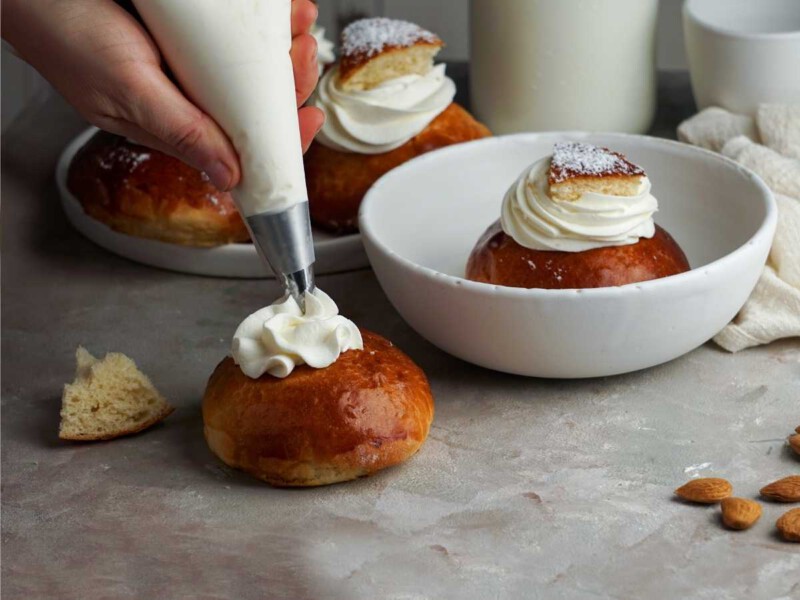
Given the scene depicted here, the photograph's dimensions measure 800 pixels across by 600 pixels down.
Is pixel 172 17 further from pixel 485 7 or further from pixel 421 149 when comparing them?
pixel 485 7

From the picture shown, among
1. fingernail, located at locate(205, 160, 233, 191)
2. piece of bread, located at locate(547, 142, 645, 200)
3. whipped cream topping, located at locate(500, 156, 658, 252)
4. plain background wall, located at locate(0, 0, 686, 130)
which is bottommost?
plain background wall, located at locate(0, 0, 686, 130)

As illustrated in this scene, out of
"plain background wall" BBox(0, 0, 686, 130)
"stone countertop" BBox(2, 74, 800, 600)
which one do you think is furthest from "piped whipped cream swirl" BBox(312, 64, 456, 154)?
"plain background wall" BBox(0, 0, 686, 130)

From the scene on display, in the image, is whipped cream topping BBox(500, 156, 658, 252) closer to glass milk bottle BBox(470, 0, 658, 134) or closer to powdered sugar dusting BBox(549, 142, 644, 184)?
powdered sugar dusting BBox(549, 142, 644, 184)

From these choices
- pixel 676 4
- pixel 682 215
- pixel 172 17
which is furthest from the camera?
pixel 676 4

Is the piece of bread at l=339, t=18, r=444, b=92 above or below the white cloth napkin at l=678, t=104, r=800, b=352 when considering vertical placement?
above

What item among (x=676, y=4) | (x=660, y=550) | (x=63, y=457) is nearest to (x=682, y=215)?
(x=660, y=550)

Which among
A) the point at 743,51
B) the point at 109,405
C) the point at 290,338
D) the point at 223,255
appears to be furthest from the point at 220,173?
the point at 743,51

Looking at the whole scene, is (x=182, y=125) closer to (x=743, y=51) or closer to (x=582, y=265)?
(x=582, y=265)
